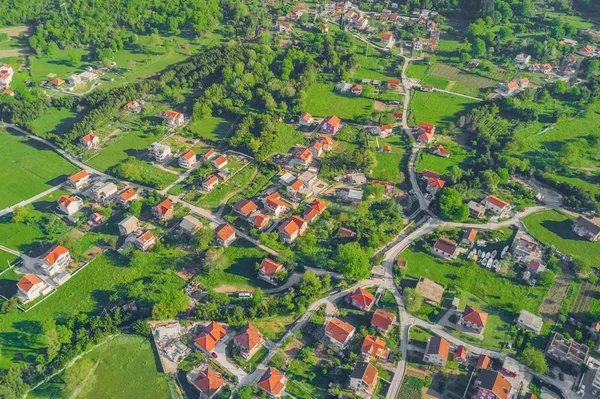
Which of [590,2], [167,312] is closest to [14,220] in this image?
[167,312]

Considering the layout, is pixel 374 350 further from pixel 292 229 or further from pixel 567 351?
pixel 567 351

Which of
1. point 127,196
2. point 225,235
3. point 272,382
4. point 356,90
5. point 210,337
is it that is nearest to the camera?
point 272,382

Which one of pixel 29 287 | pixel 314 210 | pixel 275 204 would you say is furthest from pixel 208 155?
pixel 29 287

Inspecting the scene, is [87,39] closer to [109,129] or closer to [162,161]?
[109,129]

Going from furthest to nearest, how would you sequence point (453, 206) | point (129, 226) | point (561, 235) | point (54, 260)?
point (453, 206) → point (561, 235) → point (129, 226) → point (54, 260)

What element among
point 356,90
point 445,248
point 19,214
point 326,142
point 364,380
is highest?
point 356,90

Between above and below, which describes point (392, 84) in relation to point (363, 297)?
above

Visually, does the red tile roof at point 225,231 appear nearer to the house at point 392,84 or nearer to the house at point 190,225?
the house at point 190,225
